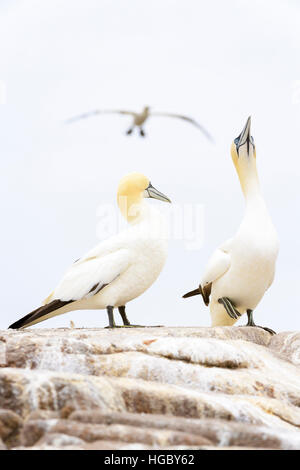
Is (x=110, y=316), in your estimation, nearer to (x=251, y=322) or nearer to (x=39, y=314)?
(x=39, y=314)

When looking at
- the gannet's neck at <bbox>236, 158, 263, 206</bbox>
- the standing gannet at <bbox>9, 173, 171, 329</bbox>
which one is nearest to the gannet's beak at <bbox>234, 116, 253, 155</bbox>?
the gannet's neck at <bbox>236, 158, 263, 206</bbox>

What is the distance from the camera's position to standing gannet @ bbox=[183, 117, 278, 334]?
10555 millimetres

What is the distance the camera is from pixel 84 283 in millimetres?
10328

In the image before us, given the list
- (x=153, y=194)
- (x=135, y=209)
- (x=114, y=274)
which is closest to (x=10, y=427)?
(x=114, y=274)

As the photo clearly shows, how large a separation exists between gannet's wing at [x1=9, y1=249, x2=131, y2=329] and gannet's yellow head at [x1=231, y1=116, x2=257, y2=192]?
2.05m

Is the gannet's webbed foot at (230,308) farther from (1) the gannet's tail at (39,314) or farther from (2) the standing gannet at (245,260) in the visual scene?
(1) the gannet's tail at (39,314)

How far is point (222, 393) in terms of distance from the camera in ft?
24.3

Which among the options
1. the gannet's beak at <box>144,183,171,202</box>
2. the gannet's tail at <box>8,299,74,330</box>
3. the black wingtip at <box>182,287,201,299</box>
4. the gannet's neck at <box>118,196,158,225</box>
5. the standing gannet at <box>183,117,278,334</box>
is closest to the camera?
the gannet's tail at <box>8,299,74,330</box>

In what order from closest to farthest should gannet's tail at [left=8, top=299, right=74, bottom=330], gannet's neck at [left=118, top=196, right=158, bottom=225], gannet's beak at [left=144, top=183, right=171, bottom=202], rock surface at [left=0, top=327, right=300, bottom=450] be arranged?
rock surface at [left=0, top=327, right=300, bottom=450] < gannet's tail at [left=8, top=299, right=74, bottom=330] < gannet's neck at [left=118, top=196, right=158, bottom=225] < gannet's beak at [left=144, top=183, right=171, bottom=202]

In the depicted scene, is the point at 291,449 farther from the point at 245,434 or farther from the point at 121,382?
the point at 121,382

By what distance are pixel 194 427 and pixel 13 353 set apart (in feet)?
7.02

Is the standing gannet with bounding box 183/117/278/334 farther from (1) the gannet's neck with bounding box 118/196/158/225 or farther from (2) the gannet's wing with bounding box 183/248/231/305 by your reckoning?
(1) the gannet's neck with bounding box 118/196/158/225

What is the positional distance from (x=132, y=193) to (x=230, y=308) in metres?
1.88
